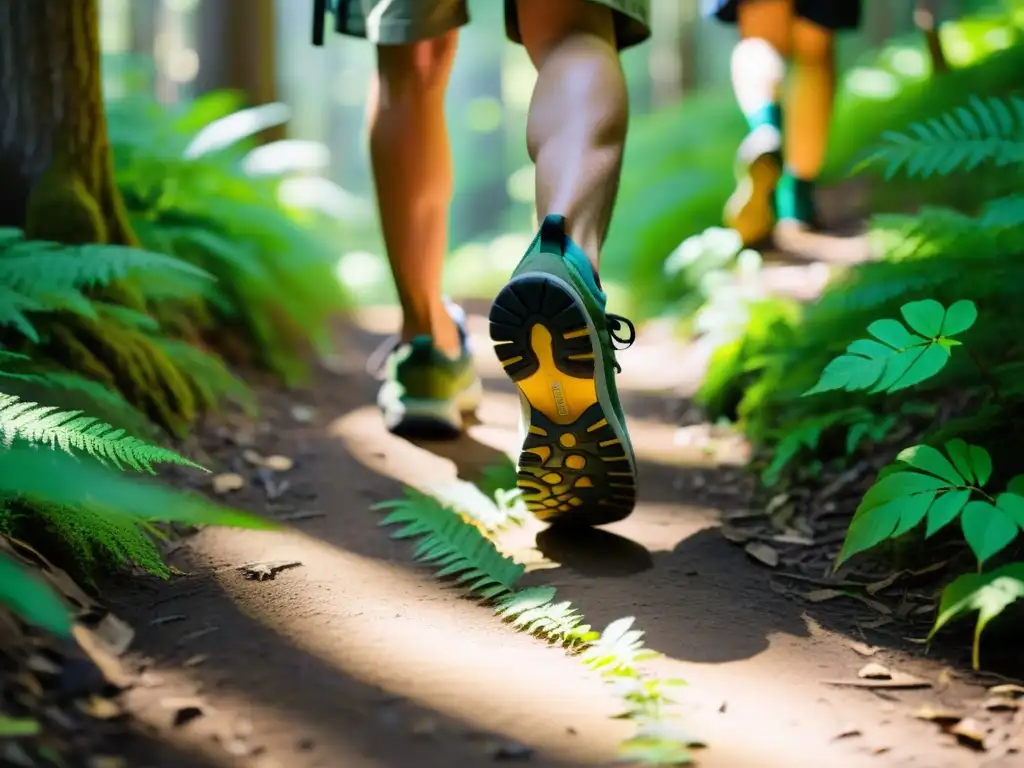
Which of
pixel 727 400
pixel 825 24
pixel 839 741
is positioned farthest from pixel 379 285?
pixel 839 741

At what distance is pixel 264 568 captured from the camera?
189 centimetres

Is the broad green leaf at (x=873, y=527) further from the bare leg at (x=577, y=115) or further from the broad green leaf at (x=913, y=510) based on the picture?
the bare leg at (x=577, y=115)

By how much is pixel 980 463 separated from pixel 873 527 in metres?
0.25

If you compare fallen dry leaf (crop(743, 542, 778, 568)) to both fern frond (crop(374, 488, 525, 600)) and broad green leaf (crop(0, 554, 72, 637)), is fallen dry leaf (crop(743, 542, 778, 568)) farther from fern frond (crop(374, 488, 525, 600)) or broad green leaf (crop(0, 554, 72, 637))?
broad green leaf (crop(0, 554, 72, 637))

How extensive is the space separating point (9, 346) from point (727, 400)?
7.71ft

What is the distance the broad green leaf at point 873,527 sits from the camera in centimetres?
159

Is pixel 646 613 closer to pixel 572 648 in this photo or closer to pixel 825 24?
pixel 572 648

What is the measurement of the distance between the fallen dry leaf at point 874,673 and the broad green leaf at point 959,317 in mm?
648

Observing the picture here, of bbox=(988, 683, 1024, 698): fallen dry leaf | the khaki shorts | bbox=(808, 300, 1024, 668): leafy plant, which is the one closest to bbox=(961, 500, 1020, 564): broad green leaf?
bbox=(808, 300, 1024, 668): leafy plant

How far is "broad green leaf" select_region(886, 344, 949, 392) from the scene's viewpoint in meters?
1.65

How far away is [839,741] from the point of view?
1371 millimetres

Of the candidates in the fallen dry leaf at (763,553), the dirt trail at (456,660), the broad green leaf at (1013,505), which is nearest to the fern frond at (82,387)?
the dirt trail at (456,660)

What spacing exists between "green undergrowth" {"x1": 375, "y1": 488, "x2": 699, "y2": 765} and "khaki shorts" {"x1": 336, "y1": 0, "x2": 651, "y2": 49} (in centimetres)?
125

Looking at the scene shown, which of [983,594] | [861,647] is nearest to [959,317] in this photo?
[983,594]
